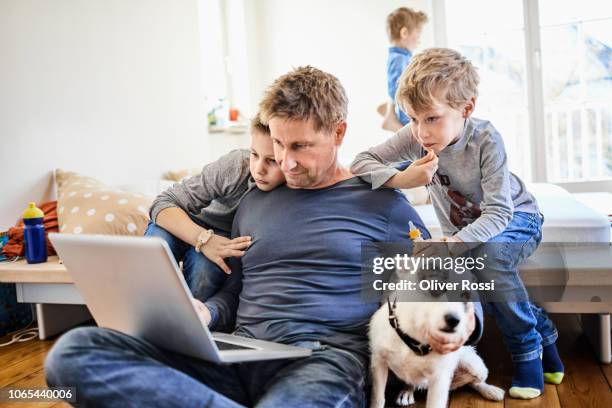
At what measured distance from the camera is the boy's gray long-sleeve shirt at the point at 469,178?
1396mm

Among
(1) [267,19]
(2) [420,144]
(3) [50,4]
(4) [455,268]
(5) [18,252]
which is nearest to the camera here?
(4) [455,268]

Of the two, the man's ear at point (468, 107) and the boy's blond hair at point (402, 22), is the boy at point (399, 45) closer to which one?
the boy's blond hair at point (402, 22)

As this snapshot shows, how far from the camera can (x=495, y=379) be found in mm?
1640

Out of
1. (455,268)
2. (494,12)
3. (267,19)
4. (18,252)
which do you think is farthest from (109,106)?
(494,12)

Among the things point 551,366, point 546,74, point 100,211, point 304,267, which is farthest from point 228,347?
point 546,74

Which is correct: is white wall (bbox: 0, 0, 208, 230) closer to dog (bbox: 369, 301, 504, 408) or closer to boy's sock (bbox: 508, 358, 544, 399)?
dog (bbox: 369, 301, 504, 408)

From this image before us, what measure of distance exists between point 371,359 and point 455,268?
0.84 feet

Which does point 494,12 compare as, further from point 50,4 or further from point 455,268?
point 455,268

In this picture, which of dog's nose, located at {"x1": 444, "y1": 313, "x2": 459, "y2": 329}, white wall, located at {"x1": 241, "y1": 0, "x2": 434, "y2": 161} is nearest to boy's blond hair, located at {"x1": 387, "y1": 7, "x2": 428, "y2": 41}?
white wall, located at {"x1": 241, "y1": 0, "x2": 434, "y2": 161}

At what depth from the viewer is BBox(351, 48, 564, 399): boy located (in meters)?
1.43

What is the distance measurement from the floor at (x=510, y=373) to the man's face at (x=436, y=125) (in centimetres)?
63

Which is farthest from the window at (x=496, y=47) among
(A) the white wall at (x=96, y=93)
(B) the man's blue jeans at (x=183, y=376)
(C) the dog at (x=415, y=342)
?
(B) the man's blue jeans at (x=183, y=376)

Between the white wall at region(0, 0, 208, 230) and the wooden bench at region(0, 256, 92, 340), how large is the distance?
34 cm

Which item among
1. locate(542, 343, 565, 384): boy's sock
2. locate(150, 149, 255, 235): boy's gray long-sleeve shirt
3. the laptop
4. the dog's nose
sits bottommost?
locate(542, 343, 565, 384): boy's sock
